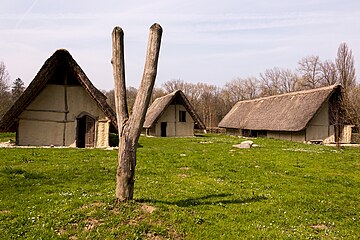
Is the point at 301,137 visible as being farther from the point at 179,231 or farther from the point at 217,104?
the point at 217,104

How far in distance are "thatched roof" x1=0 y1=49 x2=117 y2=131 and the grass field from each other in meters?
6.01

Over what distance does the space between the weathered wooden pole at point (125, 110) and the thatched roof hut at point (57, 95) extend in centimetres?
1334

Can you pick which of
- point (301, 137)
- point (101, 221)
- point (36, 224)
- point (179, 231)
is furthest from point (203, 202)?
point (301, 137)

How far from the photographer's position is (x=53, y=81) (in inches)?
845

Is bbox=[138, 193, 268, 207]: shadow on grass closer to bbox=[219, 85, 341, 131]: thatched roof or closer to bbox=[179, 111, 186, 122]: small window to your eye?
bbox=[219, 85, 341, 131]: thatched roof

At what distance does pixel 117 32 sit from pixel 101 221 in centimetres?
476

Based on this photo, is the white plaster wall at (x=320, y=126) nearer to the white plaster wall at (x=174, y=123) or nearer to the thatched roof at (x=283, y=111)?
the thatched roof at (x=283, y=111)

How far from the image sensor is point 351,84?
42.2 m

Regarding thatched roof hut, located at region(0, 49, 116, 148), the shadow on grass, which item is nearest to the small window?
thatched roof hut, located at region(0, 49, 116, 148)

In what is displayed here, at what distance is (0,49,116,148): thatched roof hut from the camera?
64.4 feet

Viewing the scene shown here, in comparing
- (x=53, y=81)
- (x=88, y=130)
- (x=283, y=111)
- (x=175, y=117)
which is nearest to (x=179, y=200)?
(x=88, y=130)

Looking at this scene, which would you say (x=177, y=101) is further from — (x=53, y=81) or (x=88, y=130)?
(x=53, y=81)

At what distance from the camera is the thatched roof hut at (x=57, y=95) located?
19625mm

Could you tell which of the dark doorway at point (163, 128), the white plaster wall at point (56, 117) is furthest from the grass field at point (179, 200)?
the dark doorway at point (163, 128)
